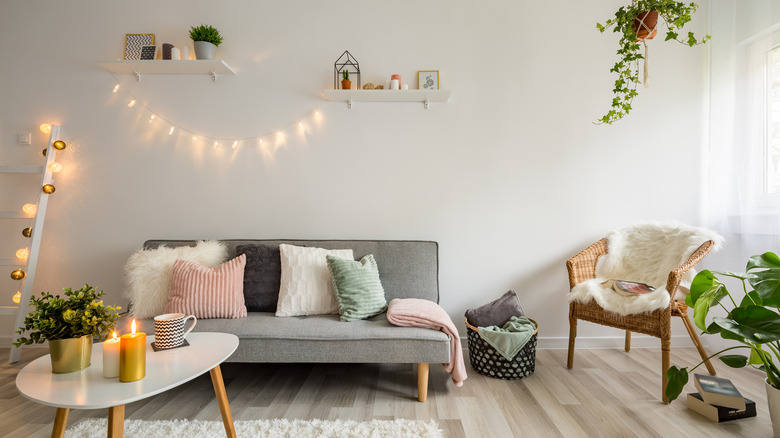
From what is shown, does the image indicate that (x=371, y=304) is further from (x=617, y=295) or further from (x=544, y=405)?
(x=617, y=295)

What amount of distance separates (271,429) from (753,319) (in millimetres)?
2041

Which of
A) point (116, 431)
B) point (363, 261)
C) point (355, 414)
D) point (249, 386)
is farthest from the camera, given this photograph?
point (363, 261)

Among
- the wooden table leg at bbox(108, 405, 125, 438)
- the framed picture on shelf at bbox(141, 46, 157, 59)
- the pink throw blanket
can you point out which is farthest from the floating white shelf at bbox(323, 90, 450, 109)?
the wooden table leg at bbox(108, 405, 125, 438)

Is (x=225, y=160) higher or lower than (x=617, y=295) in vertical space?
higher

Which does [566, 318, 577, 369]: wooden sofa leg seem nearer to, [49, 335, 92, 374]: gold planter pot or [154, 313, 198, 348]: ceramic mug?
[154, 313, 198, 348]: ceramic mug

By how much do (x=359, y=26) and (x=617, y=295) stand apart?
243 centimetres

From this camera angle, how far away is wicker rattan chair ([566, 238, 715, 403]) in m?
2.18

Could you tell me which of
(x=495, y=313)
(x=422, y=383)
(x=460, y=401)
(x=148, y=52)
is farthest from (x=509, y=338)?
(x=148, y=52)

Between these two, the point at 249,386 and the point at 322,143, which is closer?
the point at 249,386

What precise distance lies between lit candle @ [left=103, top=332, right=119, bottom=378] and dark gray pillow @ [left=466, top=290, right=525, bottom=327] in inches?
75.3

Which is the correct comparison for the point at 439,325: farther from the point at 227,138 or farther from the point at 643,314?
the point at 227,138

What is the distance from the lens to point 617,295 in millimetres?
2379

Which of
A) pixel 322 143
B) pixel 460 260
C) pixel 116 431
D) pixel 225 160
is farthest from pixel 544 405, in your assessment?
pixel 225 160

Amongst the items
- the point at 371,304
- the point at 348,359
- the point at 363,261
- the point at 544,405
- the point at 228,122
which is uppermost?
the point at 228,122
